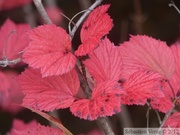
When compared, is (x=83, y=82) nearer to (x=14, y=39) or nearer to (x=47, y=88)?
(x=47, y=88)

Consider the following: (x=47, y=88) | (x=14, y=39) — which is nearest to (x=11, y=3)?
(x=14, y=39)

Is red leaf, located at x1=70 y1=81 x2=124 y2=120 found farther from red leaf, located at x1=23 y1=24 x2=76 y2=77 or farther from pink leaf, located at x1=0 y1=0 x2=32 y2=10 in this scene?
pink leaf, located at x1=0 y1=0 x2=32 y2=10

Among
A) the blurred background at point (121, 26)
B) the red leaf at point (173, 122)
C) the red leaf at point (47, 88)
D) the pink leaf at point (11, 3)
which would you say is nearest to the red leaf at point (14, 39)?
the red leaf at point (47, 88)

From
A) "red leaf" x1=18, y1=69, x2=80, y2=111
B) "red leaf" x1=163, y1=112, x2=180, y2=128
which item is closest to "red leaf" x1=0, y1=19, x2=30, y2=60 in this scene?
"red leaf" x1=18, y1=69, x2=80, y2=111

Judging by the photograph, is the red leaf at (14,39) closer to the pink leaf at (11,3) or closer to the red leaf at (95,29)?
the red leaf at (95,29)

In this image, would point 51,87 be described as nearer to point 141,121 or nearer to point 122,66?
point 122,66
